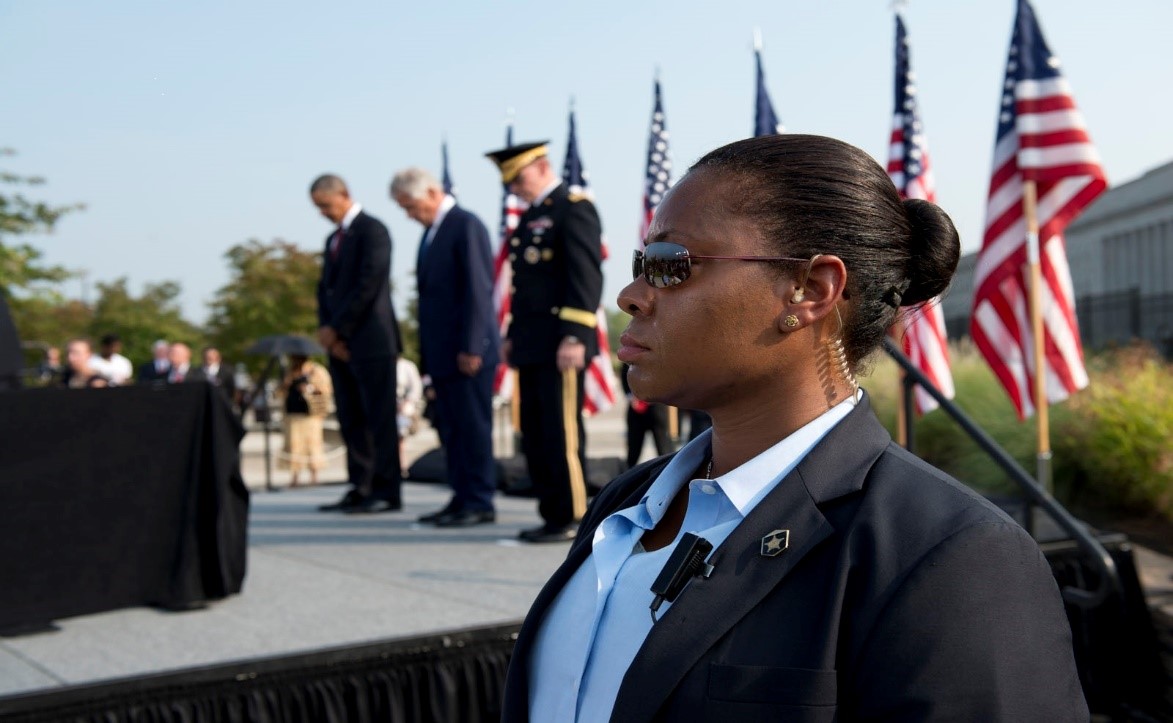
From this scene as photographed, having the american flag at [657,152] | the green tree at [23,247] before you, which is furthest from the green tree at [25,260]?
the american flag at [657,152]

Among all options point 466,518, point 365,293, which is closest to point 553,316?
point 466,518

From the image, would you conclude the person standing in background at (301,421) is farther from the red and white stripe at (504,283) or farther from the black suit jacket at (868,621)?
the black suit jacket at (868,621)

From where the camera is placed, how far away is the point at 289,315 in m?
32.0

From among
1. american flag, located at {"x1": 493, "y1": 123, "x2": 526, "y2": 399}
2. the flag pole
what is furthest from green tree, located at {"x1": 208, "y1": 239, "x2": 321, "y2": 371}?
the flag pole

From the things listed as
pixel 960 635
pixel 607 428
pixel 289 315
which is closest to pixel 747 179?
pixel 960 635

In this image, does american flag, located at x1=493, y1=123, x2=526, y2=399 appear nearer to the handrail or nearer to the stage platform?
the stage platform

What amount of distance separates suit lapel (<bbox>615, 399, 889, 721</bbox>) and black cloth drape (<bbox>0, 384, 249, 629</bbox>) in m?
3.59

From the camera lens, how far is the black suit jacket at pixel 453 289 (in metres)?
6.31

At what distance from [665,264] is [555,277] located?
425cm

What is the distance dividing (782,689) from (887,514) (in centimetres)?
23

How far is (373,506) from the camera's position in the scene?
697 centimetres

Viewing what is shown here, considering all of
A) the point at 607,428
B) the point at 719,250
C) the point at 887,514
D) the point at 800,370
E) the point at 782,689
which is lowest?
the point at 607,428

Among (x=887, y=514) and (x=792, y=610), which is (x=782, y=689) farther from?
(x=887, y=514)

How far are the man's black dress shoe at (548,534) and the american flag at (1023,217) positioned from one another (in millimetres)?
3160
